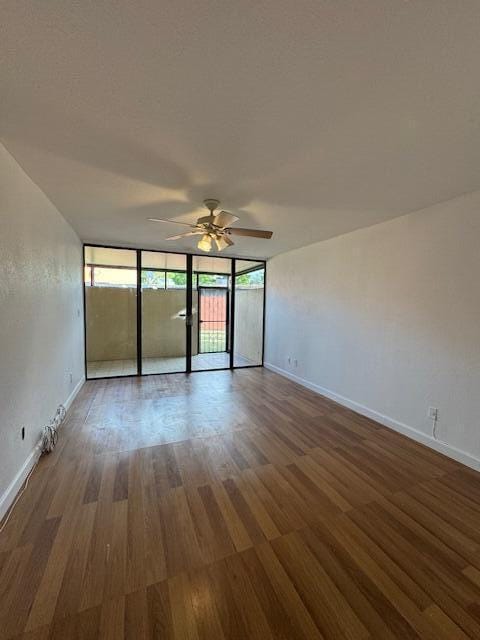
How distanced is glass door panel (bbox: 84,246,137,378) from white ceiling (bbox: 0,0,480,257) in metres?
2.32

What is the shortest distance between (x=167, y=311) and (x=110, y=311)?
1005 mm

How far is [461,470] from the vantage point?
2160 millimetres

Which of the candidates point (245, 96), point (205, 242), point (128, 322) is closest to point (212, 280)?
point (128, 322)

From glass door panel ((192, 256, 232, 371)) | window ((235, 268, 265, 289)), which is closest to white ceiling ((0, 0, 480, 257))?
glass door panel ((192, 256, 232, 371))

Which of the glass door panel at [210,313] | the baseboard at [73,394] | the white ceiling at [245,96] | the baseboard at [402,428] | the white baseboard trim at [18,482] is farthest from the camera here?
the glass door panel at [210,313]

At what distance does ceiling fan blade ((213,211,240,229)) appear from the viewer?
235 cm

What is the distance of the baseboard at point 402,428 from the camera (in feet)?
7.34

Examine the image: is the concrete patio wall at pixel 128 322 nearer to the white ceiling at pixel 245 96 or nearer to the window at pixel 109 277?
the window at pixel 109 277

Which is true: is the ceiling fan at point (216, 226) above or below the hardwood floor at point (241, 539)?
above

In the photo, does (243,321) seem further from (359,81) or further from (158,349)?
(359,81)

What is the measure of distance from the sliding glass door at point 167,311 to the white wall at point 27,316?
59.5 inches

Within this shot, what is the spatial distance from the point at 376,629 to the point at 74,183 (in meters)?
3.33

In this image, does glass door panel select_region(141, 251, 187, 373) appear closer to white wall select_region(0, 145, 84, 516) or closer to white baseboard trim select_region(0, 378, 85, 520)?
white wall select_region(0, 145, 84, 516)

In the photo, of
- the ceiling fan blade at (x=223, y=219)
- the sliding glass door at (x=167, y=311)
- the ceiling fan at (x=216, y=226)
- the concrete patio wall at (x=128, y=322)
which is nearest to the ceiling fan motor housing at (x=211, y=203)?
the ceiling fan at (x=216, y=226)
